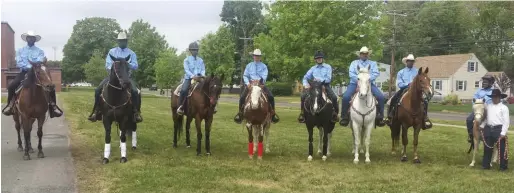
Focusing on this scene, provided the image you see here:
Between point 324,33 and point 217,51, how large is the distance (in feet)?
121

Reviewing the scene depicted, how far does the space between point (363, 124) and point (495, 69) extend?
6596cm

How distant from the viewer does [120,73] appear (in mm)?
10375

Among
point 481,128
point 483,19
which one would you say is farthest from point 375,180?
point 483,19

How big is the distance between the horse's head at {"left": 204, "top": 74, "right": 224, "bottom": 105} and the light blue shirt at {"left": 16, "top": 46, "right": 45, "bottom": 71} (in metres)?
4.29

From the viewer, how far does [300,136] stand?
55.8ft

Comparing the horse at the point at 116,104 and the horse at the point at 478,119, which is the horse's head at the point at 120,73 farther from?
the horse at the point at 478,119

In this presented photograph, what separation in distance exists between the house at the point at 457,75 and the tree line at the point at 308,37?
5.93 metres

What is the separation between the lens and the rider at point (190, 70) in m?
12.5

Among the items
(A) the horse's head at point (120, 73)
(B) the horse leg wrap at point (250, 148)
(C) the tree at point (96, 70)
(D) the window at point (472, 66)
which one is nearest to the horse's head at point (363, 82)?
(B) the horse leg wrap at point (250, 148)

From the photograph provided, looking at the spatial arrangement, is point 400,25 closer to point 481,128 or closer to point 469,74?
point 469,74

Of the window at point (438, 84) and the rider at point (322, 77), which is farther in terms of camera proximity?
the window at point (438, 84)

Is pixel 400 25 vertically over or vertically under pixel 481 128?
over

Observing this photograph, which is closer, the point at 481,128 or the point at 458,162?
the point at 481,128

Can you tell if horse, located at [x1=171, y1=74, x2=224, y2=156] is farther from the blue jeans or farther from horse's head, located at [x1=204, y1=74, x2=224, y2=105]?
the blue jeans
